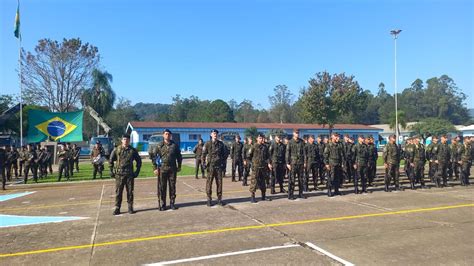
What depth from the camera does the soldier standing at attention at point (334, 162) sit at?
38.5 ft

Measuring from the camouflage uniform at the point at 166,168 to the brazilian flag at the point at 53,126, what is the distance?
1611 centimetres

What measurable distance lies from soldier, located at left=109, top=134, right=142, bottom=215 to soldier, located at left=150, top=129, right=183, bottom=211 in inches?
22.8

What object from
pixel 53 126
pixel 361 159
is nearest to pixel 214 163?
pixel 361 159

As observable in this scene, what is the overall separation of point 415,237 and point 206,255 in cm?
374

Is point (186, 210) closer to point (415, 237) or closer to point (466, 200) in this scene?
point (415, 237)

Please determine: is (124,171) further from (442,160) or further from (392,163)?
(442,160)

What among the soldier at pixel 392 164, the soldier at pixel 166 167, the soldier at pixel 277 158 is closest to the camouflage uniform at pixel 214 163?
→ the soldier at pixel 166 167

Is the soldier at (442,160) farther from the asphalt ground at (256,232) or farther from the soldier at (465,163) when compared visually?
the asphalt ground at (256,232)

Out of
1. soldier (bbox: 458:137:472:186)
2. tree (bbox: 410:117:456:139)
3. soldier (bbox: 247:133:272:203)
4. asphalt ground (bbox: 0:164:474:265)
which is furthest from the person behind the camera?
tree (bbox: 410:117:456:139)

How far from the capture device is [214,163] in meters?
10.3

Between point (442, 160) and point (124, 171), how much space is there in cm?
1162

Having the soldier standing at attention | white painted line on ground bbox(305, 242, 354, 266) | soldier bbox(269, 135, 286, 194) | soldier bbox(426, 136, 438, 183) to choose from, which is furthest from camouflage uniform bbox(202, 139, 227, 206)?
soldier bbox(426, 136, 438, 183)

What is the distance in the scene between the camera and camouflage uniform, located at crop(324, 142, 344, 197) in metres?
11.7

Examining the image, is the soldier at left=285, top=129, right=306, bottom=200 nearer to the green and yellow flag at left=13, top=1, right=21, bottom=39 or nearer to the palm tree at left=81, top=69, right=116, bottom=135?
the green and yellow flag at left=13, top=1, right=21, bottom=39
